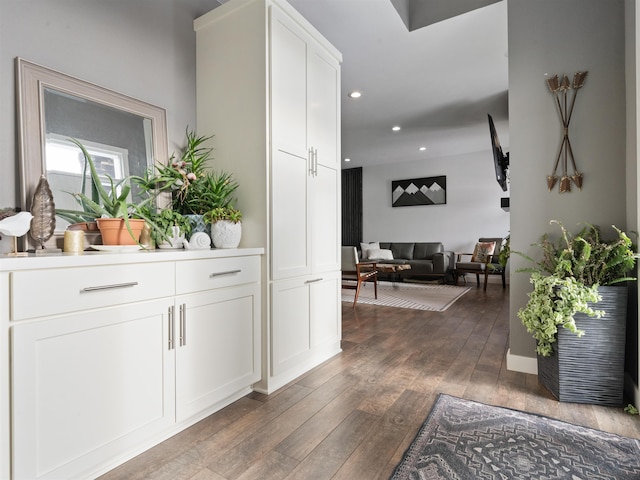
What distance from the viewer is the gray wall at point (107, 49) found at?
1.48m

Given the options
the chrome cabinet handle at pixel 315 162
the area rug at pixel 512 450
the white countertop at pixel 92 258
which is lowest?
the area rug at pixel 512 450

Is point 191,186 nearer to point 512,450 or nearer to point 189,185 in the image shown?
point 189,185

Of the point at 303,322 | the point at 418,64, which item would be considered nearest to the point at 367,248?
the point at 418,64

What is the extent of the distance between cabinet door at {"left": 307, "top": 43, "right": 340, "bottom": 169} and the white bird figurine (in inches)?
62.3

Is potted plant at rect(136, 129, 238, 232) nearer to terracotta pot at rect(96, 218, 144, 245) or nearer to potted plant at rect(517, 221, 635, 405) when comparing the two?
terracotta pot at rect(96, 218, 144, 245)

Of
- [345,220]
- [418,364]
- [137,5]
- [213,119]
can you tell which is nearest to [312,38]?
[213,119]

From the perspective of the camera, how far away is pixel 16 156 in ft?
4.91

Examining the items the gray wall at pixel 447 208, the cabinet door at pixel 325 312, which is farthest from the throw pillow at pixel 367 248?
the cabinet door at pixel 325 312

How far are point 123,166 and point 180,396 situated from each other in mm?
1235

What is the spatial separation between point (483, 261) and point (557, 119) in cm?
482

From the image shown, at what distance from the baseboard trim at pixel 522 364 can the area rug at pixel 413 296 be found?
1901 millimetres

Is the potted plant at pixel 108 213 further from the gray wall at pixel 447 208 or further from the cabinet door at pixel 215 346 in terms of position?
the gray wall at pixel 447 208

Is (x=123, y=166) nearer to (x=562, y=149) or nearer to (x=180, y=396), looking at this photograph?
(x=180, y=396)

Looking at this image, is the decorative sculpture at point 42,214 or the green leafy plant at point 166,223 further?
the green leafy plant at point 166,223
